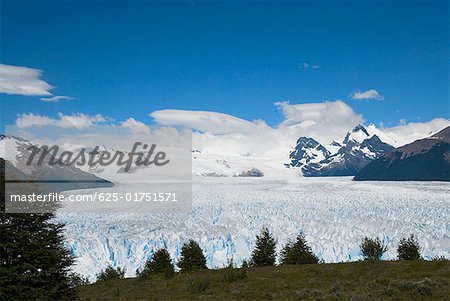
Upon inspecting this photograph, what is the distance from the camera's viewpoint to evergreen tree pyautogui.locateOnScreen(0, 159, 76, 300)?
12742 mm

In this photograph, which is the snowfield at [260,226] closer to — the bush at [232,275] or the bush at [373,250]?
the bush at [373,250]

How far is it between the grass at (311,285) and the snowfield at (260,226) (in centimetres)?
1787

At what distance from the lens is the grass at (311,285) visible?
17.4m

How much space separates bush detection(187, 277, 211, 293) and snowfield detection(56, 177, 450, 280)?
792 inches

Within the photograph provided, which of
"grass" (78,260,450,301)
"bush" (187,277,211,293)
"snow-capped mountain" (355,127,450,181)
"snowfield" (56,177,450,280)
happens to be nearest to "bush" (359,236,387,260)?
"grass" (78,260,450,301)

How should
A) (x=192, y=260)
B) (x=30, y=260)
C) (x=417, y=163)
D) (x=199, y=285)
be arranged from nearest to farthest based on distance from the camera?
1. (x=30, y=260)
2. (x=199, y=285)
3. (x=192, y=260)
4. (x=417, y=163)

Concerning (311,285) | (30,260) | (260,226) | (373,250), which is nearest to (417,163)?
(260,226)

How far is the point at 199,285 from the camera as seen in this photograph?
23047 mm

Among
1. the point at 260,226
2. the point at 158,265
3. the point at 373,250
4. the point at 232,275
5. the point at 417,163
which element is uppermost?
the point at 417,163

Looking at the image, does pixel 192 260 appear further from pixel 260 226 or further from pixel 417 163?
pixel 417 163

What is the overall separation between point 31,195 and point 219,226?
138 feet

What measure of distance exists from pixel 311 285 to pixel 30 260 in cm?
1309

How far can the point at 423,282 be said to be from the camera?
18172 mm

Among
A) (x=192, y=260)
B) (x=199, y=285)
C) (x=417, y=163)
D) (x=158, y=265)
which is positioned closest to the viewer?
(x=199, y=285)
